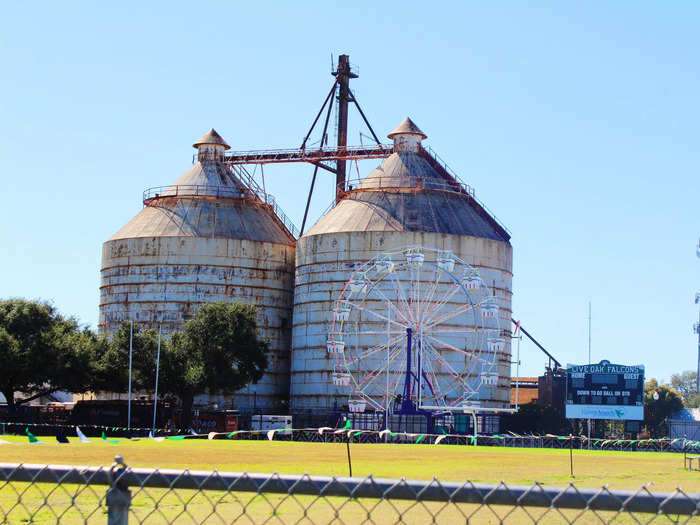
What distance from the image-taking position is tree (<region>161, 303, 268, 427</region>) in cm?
8106

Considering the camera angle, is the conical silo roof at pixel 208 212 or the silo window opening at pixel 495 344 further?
the conical silo roof at pixel 208 212

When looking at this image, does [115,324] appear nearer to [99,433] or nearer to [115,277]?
[115,277]

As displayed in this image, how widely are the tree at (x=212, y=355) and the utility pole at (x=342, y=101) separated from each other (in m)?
27.5

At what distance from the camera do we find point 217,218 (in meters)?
96.7

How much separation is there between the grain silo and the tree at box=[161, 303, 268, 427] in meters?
9.07

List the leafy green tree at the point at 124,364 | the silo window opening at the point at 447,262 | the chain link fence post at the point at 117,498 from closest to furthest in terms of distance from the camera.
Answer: the chain link fence post at the point at 117,498 < the leafy green tree at the point at 124,364 < the silo window opening at the point at 447,262

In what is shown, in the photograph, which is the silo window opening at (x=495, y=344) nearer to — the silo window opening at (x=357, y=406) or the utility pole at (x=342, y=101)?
the silo window opening at (x=357, y=406)

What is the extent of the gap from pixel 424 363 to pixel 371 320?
5.15m

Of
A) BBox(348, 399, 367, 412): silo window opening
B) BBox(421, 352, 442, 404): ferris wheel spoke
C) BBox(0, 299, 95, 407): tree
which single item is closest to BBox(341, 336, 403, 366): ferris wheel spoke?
BBox(421, 352, 442, 404): ferris wheel spoke

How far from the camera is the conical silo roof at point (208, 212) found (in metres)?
95.4

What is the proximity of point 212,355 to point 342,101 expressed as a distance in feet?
122

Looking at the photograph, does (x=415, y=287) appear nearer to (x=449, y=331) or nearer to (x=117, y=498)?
(x=449, y=331)

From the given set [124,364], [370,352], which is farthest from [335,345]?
[124,364]

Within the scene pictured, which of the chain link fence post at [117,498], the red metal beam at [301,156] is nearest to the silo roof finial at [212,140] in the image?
the red metal beam at [301,156]
